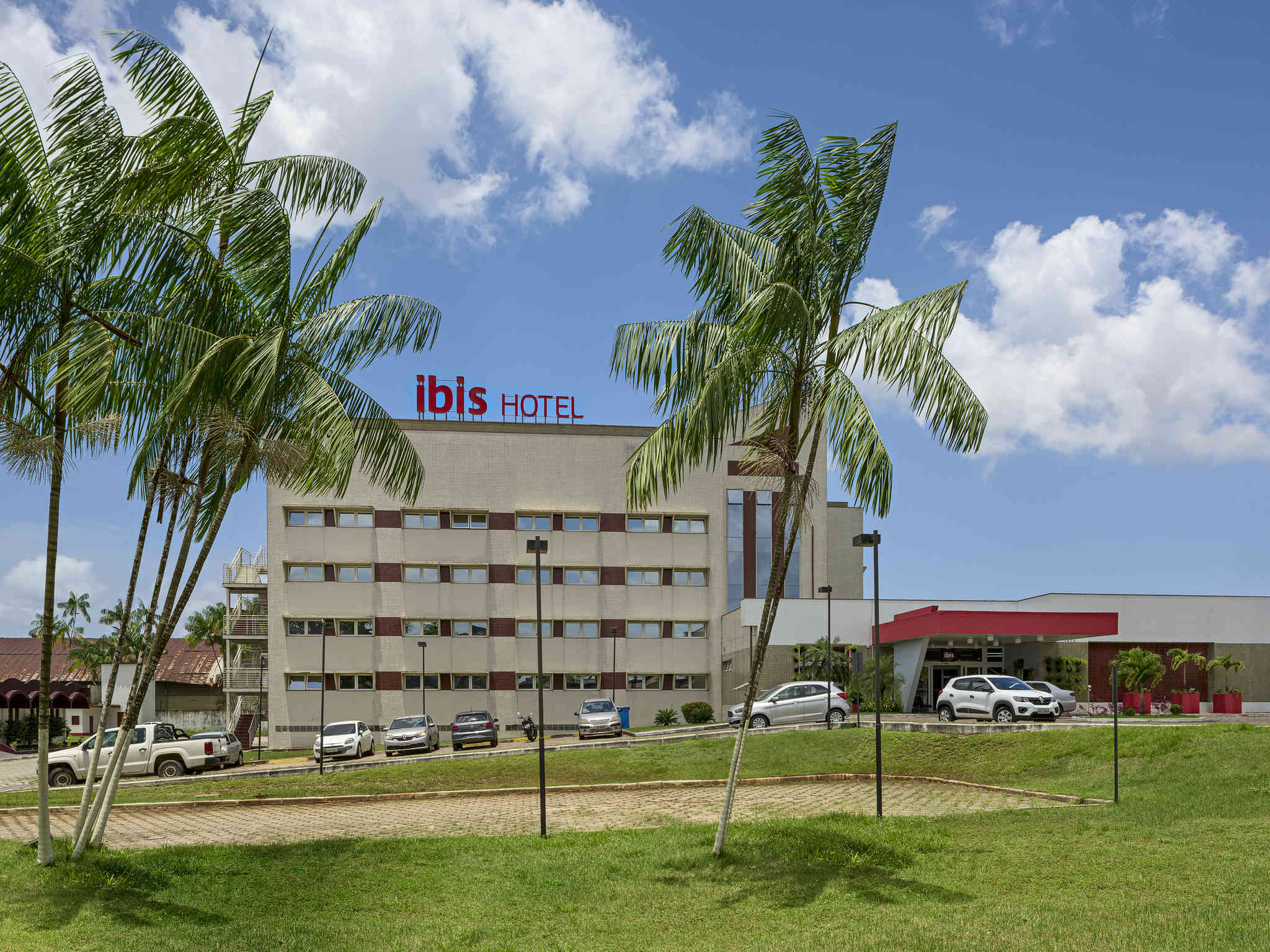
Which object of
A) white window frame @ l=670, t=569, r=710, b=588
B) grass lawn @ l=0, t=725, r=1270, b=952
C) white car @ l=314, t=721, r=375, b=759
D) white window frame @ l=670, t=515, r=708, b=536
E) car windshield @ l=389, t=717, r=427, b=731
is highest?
white window frame @ l=670, t=515, r=708, b=536

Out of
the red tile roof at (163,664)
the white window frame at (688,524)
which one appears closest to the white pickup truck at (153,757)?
the white window frame at (688,524)

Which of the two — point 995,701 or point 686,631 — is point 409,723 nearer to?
point 686,631

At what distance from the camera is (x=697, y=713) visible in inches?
1975

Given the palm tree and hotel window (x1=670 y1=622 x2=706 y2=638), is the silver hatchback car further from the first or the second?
the palm tree

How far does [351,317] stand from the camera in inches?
566

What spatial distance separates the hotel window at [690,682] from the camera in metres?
54.4

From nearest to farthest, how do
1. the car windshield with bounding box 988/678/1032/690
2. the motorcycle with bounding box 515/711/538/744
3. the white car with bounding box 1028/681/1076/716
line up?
1. the car windshield with bounding box 988/678/1032/690
2. the white car with bounding box 1028/681/1076/716
3. the motorcycle with bounding box 515/711/538/744

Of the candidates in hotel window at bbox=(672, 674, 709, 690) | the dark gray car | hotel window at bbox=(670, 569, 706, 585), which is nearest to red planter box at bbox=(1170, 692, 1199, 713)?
hotel window at bbox=(672, 674, 709, 690)

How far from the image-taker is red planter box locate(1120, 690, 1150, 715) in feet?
136

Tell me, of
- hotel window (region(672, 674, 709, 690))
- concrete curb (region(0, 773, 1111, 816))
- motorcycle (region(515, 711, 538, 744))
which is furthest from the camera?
hotel window (region(672, 674, 709, 690))

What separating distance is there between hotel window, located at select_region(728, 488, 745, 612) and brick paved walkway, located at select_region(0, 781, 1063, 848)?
1186 inches

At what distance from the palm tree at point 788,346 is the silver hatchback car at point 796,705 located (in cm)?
2308

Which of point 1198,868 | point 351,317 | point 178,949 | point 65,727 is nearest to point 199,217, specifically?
point 351,317

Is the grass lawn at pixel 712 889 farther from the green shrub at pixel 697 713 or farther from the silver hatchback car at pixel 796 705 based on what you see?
the green shrub at pixel 697 713
